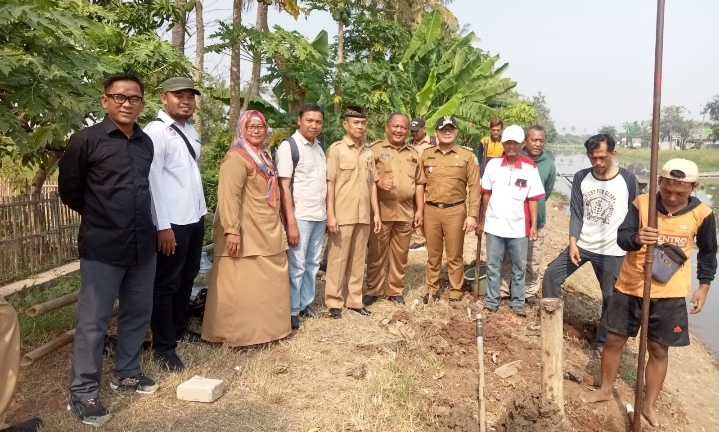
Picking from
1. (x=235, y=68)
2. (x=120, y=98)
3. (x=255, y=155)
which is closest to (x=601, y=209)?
(x=255, y=155)

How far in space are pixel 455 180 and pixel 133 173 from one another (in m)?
3.17

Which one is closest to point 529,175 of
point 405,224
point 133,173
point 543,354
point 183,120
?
point 405,224

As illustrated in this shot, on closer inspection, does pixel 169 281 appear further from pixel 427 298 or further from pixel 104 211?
pixel 427 298

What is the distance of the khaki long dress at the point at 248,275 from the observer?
3.93 metres

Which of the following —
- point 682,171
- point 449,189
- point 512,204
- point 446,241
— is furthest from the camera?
point 446,241

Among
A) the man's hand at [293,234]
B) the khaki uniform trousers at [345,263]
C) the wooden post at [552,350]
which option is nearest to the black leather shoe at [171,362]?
the man's hand at [293,234]

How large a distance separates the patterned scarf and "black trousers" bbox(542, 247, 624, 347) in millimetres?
2511

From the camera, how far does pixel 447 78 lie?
1245 centimetres

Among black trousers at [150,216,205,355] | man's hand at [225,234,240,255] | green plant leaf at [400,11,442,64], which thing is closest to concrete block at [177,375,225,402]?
black trousers at [150,216,205,355]

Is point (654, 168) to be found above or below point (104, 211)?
above

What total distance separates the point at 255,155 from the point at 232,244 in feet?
2.19

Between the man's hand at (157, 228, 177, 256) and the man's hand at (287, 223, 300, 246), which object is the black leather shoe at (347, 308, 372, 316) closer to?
the man's hand at (287, 223, 300, 246)

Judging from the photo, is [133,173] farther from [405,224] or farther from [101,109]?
[405,224]

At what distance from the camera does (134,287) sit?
10.4ft
